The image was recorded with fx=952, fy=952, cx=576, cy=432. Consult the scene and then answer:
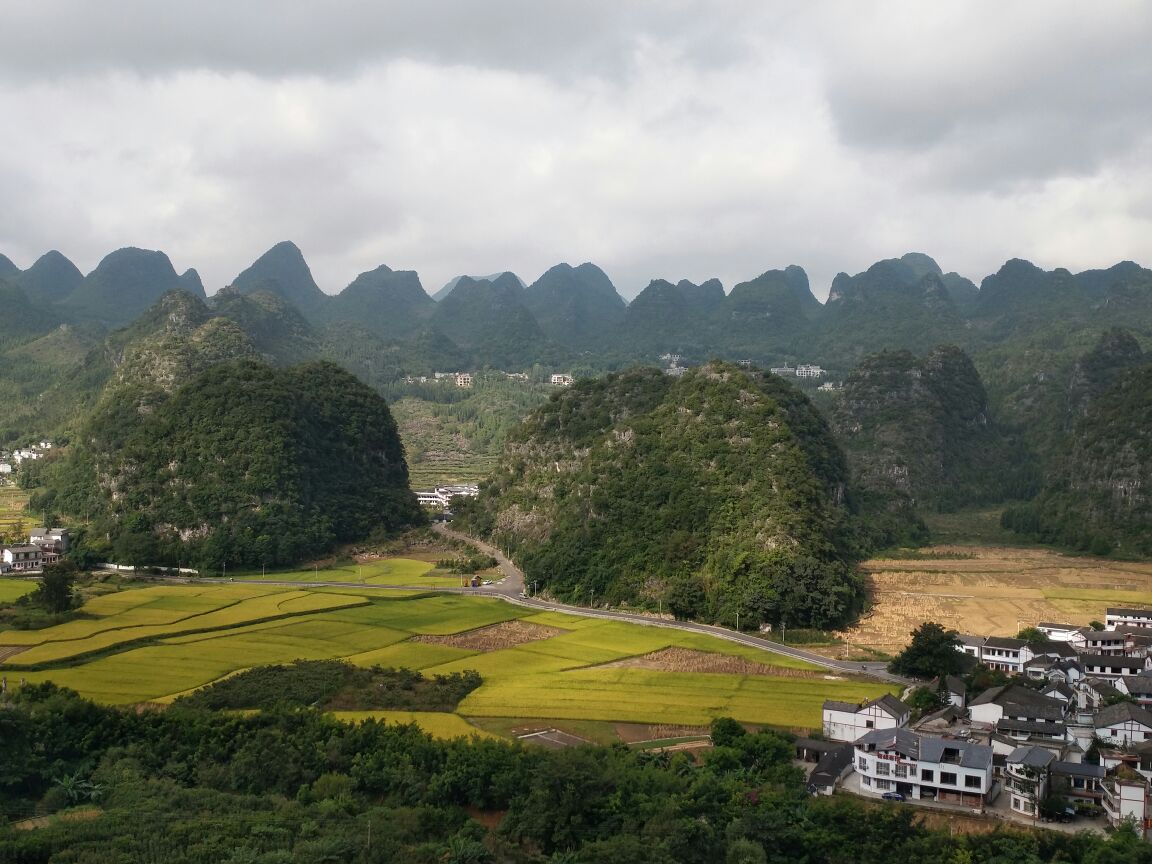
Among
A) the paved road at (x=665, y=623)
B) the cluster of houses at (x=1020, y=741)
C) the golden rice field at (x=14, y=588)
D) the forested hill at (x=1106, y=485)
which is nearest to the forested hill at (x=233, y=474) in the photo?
the golden rice field at (x=14, y=588)

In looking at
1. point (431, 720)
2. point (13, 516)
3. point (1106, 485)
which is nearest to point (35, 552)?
point (13, 516)

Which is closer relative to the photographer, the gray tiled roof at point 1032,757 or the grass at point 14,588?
the gray tiled roof at point 1032,757

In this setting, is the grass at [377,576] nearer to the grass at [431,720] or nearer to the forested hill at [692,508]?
the forested hill at [692,508]

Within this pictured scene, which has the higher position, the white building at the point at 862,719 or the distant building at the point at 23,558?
the white building at the point at 862,719

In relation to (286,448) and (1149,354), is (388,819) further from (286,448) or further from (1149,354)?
(1149,354)

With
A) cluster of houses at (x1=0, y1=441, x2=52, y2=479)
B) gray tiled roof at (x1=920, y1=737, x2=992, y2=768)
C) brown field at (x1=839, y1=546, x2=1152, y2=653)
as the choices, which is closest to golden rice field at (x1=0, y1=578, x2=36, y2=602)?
brown field at (x1=839, y1=546, x2=1152, y2=653)

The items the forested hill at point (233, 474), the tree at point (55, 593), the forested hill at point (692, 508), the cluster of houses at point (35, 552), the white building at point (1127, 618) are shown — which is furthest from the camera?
the forested hill at point (233, 474)

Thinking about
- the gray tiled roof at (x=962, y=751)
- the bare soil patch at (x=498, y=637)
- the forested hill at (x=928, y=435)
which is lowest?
the bare soil patch at (x=498, y=637)
